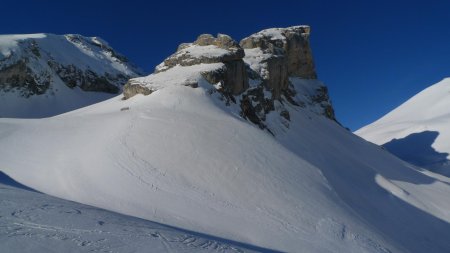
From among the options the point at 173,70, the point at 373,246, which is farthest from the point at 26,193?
the point at 173,70

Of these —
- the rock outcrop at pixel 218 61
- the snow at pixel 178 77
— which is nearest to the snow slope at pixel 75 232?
the snow at pixel 178 77

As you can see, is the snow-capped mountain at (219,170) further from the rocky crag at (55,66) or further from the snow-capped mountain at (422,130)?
the snow-capped mountain at (422,130)

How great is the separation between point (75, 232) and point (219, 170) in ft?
26.5

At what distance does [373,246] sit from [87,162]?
34.8 feet

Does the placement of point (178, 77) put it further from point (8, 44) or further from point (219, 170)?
point (8, 44)

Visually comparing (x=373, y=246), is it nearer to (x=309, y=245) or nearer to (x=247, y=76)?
(x=309, y=245)

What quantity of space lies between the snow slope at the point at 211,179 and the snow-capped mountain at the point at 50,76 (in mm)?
24136

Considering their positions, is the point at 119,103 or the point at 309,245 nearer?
the point at 309,245

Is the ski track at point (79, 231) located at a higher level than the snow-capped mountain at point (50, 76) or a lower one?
lower

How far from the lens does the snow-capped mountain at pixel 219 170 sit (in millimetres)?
11820

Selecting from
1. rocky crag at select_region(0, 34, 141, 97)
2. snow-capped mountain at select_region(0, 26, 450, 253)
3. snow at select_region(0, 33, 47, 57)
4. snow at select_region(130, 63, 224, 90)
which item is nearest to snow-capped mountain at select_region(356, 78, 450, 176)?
snow-capped mountain at select_region(0, 26, 450, 253)

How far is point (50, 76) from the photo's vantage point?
48.0 m

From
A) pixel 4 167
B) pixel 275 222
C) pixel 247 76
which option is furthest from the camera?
pixel 247 76

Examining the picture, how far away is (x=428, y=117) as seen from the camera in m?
82.6
